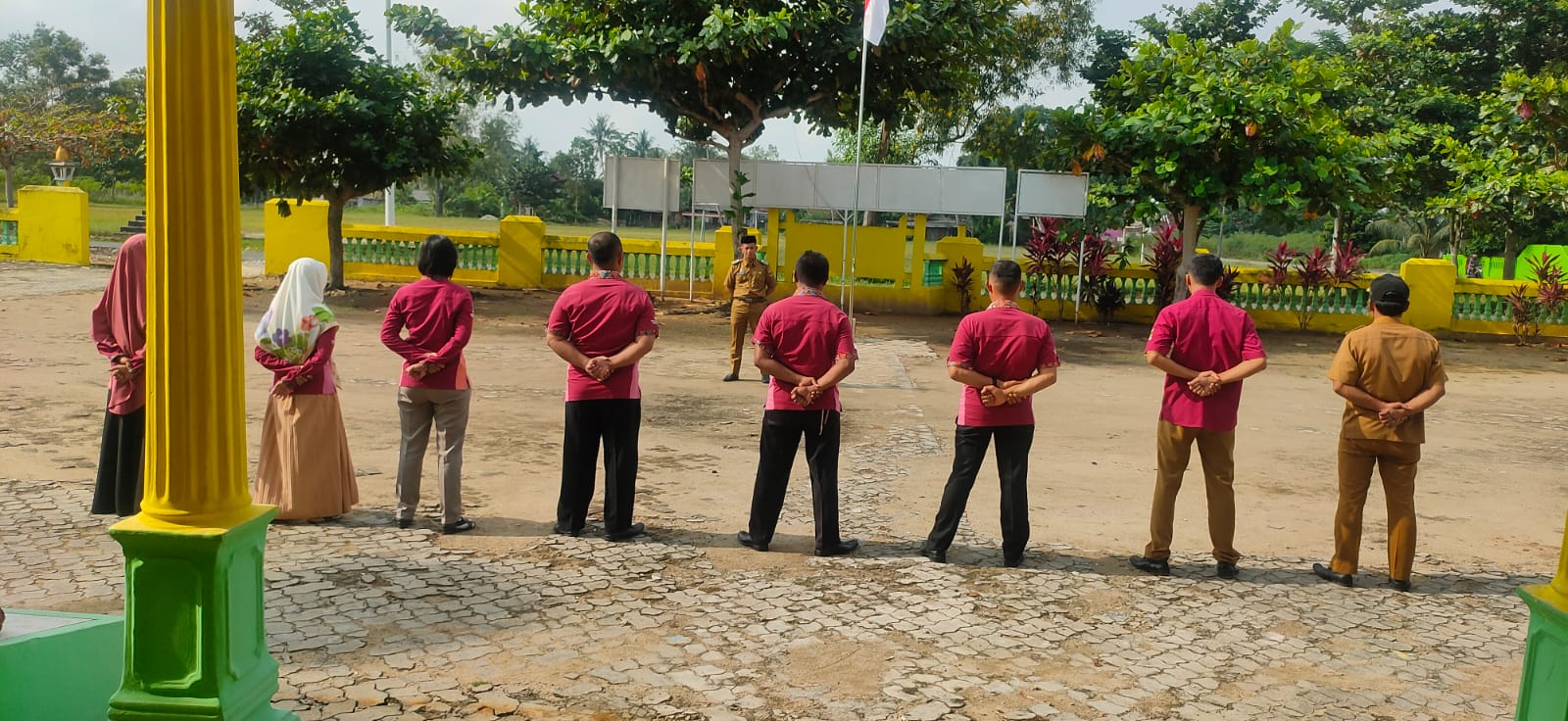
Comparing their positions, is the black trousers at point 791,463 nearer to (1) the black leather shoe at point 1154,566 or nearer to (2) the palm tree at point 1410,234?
(1) the black leather shoe at point 1154,566

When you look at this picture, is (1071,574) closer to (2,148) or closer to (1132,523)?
(1132,523)

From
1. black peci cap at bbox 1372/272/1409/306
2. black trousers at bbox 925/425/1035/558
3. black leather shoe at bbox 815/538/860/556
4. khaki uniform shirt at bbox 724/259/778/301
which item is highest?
black peci cap at bbox 1372/272/1409/306

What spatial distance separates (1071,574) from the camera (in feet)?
19.8

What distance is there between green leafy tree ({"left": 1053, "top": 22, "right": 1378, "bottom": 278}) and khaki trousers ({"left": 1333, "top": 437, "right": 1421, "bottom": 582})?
34.3 feet

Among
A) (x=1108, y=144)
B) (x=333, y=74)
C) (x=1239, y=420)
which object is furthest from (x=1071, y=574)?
(x=333, y=74)

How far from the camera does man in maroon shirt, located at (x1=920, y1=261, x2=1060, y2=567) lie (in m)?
5.97

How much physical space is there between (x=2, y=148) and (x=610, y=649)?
30.6m

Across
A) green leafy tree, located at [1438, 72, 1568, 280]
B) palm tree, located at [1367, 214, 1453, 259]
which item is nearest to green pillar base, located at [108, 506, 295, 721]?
green leafy tree, located at [1438, 72, 1568, 280]

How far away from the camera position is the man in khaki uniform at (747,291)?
11.8 meters

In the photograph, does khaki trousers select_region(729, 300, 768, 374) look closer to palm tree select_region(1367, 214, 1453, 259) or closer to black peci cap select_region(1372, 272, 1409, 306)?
black peci cap select_region(1372, 272, 1409, 306)

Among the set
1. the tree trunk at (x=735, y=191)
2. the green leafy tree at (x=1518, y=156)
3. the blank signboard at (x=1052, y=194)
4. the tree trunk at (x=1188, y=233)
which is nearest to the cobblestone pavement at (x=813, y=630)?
the blank signboard at (x=1052, y=194)

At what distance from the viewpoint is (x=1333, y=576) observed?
6074 millimetres

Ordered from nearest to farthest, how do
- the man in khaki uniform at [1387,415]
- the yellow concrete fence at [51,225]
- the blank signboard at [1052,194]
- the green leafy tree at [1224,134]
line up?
the man in khaki uniform at [1387,415], the green leafy tree at [1224,134], the blank signboard at [1052,194], the yellow concrete fence at [51,225]

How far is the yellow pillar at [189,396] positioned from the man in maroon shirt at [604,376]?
2905mm
